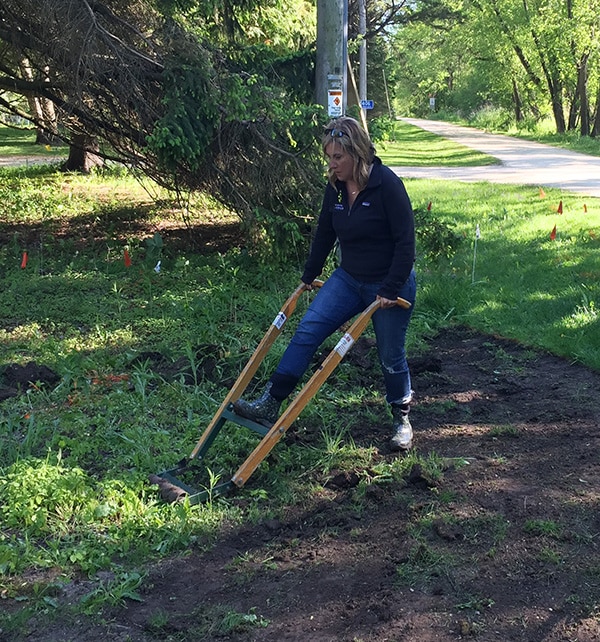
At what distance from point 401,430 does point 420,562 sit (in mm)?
1271

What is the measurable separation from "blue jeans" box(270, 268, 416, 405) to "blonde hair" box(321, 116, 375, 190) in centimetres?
62

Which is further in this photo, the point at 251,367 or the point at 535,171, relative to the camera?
the point at 535,171

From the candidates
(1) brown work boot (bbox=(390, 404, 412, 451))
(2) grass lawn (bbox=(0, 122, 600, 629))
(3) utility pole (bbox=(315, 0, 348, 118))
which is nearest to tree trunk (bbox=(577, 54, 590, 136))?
(2) grass lawn (bbox=(0, 122, 600, 629))

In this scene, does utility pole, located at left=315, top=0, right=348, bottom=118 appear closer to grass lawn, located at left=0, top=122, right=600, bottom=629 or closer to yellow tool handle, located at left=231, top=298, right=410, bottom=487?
grass lawn, located at left=0, top=122, right=600, bottom=629

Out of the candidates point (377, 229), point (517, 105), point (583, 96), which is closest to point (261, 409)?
point (377, 229)

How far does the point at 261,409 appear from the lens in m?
4.29

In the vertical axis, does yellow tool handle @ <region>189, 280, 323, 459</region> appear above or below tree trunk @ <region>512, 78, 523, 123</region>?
below

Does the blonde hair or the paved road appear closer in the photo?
the blonde hair

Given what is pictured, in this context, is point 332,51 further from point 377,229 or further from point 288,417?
point 288,417

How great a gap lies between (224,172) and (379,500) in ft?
16.7

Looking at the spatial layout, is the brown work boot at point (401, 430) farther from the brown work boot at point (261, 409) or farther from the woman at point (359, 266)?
the brown work boot at point (261, 409)

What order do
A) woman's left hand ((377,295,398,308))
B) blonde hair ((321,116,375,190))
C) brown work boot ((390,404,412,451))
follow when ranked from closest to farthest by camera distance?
blonde hair ((321,116,375,190)) < woman's left hand ((377,295,398,308)) < brown work boot ((390,404,412,451))

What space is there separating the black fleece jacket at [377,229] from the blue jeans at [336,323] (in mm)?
93

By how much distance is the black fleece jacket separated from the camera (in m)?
4.04
